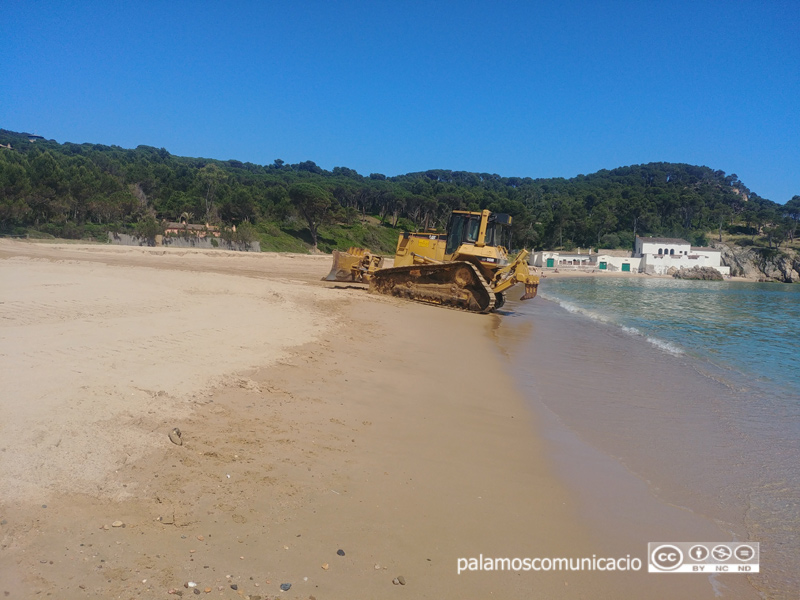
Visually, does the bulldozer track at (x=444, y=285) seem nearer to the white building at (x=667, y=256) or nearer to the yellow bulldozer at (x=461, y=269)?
the yellow bulldozer at (x=461, y=269)

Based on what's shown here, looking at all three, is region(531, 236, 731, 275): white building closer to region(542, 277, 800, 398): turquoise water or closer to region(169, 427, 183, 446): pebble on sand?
region(542, 277, 800, 398): turquoise water

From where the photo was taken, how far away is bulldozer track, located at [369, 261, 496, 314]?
16391mm

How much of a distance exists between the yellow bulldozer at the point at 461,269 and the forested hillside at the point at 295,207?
3006 cm

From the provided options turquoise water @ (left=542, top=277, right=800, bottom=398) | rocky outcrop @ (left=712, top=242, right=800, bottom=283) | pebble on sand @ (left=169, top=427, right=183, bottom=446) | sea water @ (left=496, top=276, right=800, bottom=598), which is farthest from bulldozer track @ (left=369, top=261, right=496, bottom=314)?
rocky outcrop @ (left=712, top=242, right=800, bottom=283)

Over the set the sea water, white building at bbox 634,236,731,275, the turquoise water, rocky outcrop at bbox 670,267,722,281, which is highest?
white building at bbox 634,236,731,275

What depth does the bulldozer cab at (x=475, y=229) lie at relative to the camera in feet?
55.4

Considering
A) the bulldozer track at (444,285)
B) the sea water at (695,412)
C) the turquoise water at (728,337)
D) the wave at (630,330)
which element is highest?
the bulldozer track at (444,285)

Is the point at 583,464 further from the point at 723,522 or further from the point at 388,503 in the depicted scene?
the point at 388,503

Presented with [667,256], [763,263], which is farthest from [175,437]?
[763,263]

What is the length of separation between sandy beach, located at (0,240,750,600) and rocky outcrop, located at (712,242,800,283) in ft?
325

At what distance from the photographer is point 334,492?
11.7 ft

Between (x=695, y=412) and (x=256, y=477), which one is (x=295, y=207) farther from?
(x=256, y=477)

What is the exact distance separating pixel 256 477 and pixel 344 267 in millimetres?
17075

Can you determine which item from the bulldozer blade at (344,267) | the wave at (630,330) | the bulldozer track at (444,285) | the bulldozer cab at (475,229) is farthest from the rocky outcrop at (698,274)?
the bulldozer track at (444,285)
